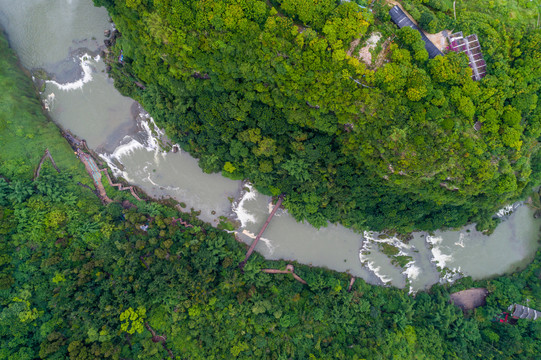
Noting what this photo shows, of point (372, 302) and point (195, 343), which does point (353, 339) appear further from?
point (195, 343)

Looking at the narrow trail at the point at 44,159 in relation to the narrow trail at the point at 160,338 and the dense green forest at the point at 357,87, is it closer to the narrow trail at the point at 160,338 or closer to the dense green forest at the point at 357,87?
the dense green forest at the point at 357,87

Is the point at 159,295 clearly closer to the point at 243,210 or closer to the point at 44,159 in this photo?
the point at 243,210

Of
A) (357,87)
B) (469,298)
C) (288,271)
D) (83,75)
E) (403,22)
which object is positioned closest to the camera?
(357,87)

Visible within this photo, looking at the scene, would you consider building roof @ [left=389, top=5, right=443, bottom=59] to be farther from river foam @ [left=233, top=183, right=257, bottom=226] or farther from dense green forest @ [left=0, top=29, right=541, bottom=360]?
dense green forest @ [left=0, top=29, right=541, bottom=360]

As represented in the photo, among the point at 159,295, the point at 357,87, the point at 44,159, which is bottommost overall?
the point at 159,295

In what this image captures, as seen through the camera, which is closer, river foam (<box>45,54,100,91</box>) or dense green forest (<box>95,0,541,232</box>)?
dense green forest (<box>95,0,541,232</box>)

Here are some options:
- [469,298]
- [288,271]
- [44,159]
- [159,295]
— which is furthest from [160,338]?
[469,298]

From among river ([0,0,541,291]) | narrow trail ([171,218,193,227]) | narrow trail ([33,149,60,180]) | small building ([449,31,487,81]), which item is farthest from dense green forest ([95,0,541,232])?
narrow trail ([33,149,60,180])

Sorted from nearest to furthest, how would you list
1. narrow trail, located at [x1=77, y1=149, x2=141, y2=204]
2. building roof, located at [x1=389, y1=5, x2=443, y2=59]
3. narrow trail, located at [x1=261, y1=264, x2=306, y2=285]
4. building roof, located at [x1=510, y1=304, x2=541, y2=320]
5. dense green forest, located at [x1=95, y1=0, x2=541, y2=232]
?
dense green forest, located at [x1=95, y1=0, x2=541, y2=232] < building roof, located at [x1=389, y1=5, x2=443, y2=59] < building roof, located at [x1=510, y1=304, x2=541, y2=320] < narrow trail, located at [x1=261, y1=264, x2=306, y2=285] < narrow trail, located at [x1=77, y1=149, x2=141, y2=204]
